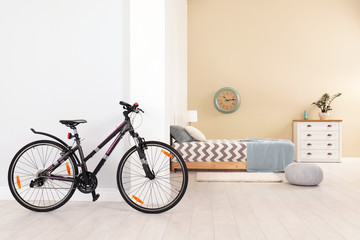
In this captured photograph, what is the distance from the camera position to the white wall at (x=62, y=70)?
322cm

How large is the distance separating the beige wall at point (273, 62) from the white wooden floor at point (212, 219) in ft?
12.0

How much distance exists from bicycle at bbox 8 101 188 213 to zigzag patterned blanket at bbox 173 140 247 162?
192cm

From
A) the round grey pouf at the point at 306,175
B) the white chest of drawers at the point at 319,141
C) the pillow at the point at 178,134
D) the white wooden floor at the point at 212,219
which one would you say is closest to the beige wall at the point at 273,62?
the white chest of drawers at the point at 319,141

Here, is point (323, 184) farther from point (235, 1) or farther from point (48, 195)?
point (235, 1)

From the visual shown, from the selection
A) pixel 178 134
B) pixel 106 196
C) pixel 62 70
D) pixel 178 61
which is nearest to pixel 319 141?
pixel 178 134

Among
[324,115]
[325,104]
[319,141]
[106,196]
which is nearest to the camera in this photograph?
[106,196]

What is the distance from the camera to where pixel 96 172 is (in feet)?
9.43

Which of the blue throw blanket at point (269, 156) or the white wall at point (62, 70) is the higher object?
the white wall at point (62, 70)

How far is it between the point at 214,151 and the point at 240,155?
0.41 m

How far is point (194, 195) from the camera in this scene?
3.45 m

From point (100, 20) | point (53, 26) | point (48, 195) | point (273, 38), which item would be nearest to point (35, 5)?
point (53, 26)

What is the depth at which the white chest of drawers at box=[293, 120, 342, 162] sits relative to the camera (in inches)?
253

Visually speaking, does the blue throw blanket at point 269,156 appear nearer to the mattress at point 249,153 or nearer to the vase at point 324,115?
the mattress at point 249,153

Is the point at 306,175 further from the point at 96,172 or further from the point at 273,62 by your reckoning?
the point at 273,62
